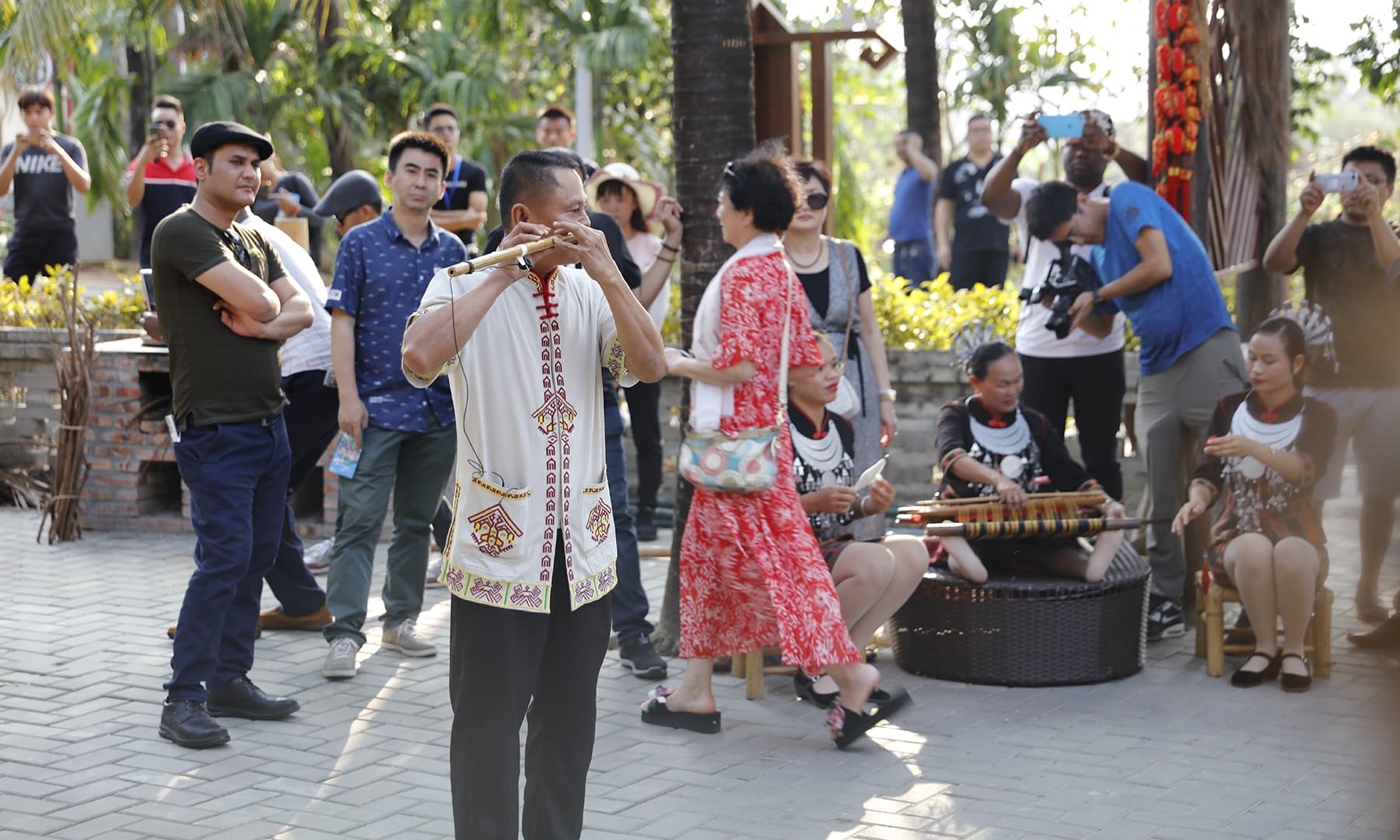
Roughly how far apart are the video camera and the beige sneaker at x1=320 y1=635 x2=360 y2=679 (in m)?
3.32

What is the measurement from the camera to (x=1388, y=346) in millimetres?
1055

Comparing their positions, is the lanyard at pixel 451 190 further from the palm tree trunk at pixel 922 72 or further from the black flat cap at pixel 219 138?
the palm tree trunk at pixel 922 72

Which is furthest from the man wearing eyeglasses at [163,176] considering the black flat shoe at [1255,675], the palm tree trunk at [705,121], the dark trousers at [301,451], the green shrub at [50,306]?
the black flat shoe at [1255,675]

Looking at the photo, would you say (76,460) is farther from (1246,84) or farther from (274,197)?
(1246,84)

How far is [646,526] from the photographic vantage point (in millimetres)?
8469

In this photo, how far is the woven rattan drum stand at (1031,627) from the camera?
5656mm

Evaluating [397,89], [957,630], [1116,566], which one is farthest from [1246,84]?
[397,89]

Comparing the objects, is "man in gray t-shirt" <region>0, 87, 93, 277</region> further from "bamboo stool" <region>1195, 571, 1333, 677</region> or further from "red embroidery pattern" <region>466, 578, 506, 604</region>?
"red embroidery pattern" <region>466, 578, 506, 604</region>

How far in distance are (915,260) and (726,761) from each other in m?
8.94

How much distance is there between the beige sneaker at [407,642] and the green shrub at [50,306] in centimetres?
455

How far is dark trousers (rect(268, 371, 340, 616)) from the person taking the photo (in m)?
6.29

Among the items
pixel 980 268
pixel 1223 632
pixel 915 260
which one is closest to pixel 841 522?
pixel 1223 632

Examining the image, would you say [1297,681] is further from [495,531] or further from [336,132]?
[336,132]

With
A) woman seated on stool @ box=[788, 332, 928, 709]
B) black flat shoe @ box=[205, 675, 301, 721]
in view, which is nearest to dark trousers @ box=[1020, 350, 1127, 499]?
woman seated on stool @ box=[788, 332, 928, 709]
